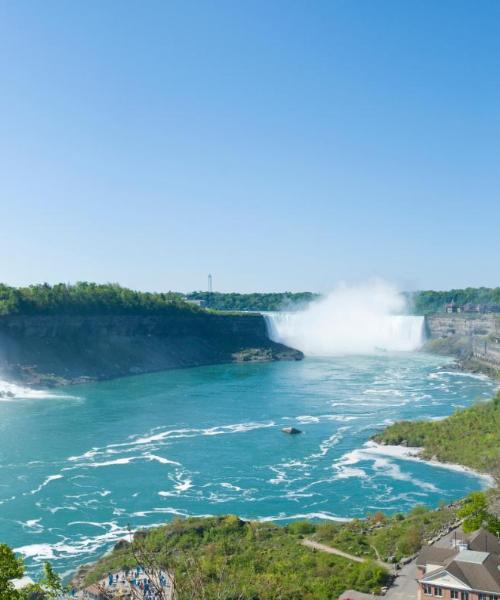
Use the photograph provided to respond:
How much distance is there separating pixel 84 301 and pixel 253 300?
65.0 meters

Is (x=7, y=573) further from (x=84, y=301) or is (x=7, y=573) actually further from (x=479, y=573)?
(x=84, y=301)

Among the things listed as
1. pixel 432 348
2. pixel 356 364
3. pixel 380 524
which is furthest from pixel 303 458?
pixel 432 348

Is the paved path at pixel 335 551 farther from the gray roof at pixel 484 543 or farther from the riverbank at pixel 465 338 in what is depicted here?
the riverbank at pixel 465 338

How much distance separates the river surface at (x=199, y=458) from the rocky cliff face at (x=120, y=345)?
5.81 metres

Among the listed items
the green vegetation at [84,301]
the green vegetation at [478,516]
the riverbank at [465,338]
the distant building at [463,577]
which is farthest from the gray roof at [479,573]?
the green vegetation at [84,301]

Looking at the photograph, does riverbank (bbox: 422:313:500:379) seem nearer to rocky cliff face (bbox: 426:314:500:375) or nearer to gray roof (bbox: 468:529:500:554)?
rocky cliff face (bbox: 426:314:500:375)

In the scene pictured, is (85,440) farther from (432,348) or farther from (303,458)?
(432,348)

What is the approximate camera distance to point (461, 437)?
36.0m

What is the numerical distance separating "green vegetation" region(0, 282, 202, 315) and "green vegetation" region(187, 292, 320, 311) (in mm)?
44543

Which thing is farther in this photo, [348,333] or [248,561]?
[348,333]

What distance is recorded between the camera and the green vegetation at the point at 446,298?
127312mm

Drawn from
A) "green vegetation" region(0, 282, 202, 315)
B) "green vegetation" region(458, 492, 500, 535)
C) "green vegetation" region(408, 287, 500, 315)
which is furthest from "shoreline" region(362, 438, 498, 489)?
"green vegetation" region(408, 287, 500, 315)

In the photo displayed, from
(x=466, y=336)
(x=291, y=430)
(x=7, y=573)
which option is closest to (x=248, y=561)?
(x=7, y=573)

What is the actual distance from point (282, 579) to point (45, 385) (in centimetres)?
4554
